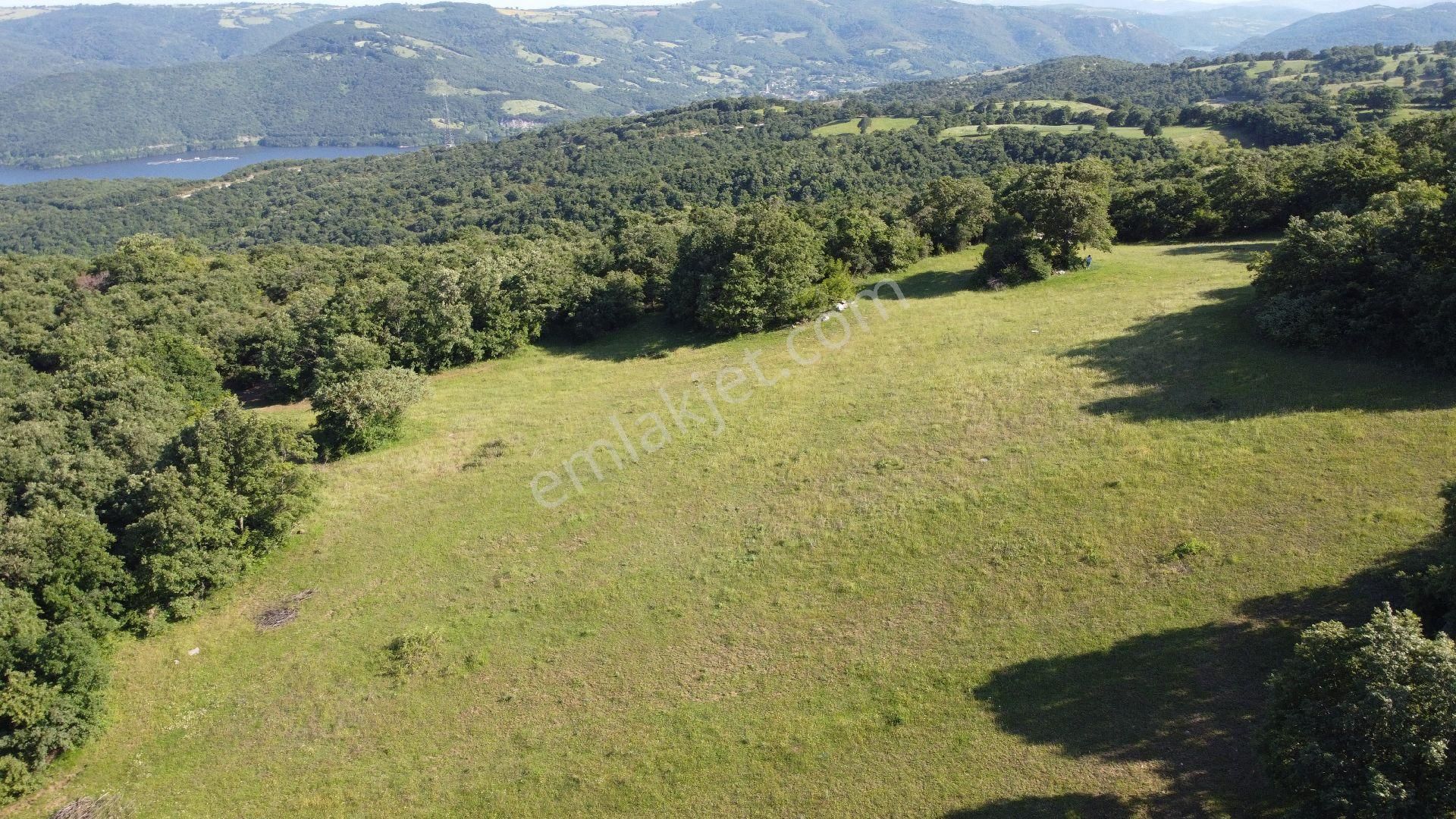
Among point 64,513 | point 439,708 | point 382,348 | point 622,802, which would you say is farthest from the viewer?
point 382,348

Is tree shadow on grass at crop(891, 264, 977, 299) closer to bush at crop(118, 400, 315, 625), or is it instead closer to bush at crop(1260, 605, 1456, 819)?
bush at crop(1260, 605, 1456, 819)

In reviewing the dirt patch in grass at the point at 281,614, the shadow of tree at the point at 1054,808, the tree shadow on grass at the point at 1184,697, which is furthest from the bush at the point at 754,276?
the shadow of tree at the point at 1054,808

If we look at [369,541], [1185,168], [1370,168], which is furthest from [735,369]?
[1185,168]

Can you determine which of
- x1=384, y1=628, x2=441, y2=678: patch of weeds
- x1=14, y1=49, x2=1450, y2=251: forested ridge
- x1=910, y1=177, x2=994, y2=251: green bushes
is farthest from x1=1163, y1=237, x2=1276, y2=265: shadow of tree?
x1=384, y1=628, x2=441, y2=678: patch of weeds

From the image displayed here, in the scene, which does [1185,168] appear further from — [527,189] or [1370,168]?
[527,189]

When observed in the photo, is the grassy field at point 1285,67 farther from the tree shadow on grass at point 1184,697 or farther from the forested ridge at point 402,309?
the tree shadow on grass at point 1184,697

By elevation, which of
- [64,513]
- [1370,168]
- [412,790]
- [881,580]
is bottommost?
[412,790]
